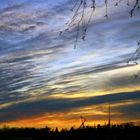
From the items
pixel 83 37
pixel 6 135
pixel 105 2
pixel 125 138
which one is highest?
pixel 6 135

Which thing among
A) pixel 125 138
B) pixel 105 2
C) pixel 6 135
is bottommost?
pixel 105 2

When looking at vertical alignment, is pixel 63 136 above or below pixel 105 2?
above

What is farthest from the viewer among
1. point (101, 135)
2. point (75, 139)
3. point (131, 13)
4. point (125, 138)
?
point (75, 139)

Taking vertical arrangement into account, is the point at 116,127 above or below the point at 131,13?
above

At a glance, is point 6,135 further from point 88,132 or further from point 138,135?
point 138,135

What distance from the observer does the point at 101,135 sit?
68.2m

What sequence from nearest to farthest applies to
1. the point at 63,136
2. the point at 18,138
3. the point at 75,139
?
1. the point at 75,139
2. the point at 63,136
3. the point at 18,138

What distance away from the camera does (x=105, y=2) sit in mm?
5465

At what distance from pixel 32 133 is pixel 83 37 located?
96.0 m

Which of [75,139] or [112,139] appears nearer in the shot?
[112,139]

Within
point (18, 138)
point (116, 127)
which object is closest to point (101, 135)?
point (116, 127)

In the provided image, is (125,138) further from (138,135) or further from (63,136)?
(63,136)

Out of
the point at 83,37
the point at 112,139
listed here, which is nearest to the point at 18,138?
the point at 112,139

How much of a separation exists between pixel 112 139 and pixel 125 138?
7.00 ft
